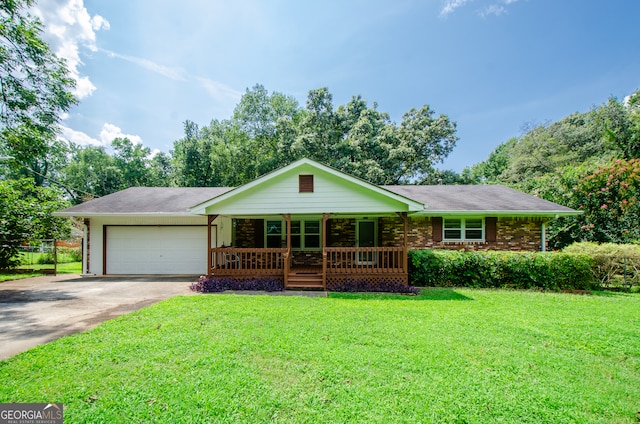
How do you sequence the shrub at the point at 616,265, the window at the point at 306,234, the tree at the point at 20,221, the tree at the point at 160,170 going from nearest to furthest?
the shrub at the point at 616,265 → the tree at the point at 20,221 → the window at the point at 306,234 → the tree at the point at 160,170

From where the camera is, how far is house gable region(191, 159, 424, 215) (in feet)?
31.0

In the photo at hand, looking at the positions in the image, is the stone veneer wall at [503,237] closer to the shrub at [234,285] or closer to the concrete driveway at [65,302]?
the shrub at [234,285]

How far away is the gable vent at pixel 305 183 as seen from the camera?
9.55 m

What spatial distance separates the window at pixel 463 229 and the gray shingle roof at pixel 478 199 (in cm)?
72

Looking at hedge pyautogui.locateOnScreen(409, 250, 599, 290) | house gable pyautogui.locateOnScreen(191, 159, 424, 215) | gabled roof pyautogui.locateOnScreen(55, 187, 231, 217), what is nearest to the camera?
hedge pyautogui.locateOnScreen(409, 250, 599, 290)

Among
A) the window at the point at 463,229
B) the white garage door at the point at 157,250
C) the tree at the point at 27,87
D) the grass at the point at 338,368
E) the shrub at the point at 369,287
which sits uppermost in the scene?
the tree at the point at 27,87

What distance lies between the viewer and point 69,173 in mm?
36344

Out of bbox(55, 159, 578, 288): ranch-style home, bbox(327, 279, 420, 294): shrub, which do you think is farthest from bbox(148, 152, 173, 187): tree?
bbox(327, 279, 420, 294): shrub

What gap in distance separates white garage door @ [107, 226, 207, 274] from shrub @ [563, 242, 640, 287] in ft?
51.4

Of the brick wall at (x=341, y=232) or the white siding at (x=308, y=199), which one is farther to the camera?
the brick wall at (x=341, y=232)

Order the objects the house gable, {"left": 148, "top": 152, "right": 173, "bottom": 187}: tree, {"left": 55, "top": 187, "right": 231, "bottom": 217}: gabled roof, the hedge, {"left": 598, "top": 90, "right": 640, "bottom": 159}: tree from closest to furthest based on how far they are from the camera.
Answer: the hedge
the house gable
{"left": 55, "top": 187, "right": 231, "bottom": 217}: gabled roof
{"left": 598, "top": 90, "right": 640, "bottom": 159}: tree
{"left": 148, "top": 152, "right": 173, "bottom": 187}: tree

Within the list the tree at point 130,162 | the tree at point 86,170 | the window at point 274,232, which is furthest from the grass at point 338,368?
the tree at point 86,170

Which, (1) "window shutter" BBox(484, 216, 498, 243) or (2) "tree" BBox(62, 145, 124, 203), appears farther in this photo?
(2) "tree" BBox(62, 145, 124, 203)

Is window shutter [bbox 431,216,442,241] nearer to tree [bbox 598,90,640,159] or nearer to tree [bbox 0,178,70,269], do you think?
tree [bbox 598,90,640,159]
